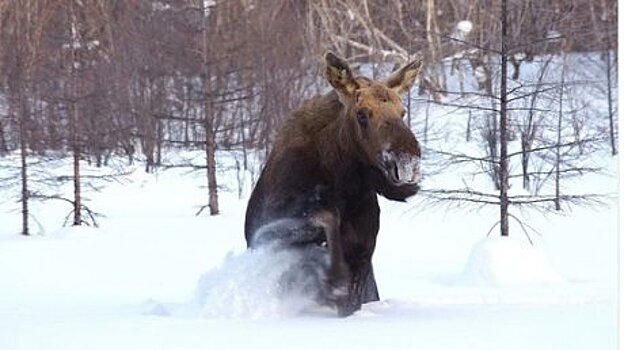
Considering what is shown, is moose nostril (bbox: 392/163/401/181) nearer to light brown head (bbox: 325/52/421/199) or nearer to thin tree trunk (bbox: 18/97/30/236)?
light brown head (bbox: 325/52/421/199)

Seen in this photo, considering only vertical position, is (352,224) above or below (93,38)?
below

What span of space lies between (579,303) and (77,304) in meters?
2.32

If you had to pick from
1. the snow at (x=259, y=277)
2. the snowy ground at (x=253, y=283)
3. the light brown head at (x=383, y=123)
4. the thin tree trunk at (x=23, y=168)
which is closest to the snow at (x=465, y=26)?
the snow at (x=259, y=277)

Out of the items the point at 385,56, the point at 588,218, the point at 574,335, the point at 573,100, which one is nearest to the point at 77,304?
the point at 574,335

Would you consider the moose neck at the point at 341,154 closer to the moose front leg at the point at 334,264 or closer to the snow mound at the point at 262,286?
the moose front leg at the point at 334,264

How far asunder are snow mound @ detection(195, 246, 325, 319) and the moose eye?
1.96 feet

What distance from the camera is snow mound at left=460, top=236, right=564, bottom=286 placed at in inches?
319

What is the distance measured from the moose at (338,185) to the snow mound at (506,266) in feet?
11.1

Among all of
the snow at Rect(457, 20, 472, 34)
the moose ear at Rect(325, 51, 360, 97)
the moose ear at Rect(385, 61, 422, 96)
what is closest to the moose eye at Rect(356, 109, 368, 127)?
the moose ear at Rect(325, 51, 360, 97)

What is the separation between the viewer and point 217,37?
49.3 ft

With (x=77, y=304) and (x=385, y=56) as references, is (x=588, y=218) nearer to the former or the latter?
(x=385, y=56)

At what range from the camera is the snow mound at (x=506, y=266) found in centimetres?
809

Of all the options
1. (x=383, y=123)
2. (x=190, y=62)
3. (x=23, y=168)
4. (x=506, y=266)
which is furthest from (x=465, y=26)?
(x=383, y=123)

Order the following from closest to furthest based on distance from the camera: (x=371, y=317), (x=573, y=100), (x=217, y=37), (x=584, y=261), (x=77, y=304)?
(x=371, y=317) → (x=77, y=304) → (x=584, y=261) → (x=573, y=100) → (x=217, y=37)
